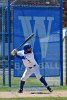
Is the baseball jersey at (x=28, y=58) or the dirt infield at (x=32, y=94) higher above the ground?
the baseball jersey at (x=28, y=58)

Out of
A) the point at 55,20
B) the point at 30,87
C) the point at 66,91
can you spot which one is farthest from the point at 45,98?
the point at 55,20

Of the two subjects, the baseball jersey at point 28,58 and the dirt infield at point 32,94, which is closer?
the dirt infield at point 32,94

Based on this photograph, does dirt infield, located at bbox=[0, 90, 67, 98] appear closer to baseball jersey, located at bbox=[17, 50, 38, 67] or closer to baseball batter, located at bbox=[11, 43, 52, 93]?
baseball batter, located at bbox=[11, 43, 52, 93]

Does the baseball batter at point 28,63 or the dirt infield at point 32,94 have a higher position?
the baseball batter at point 28,63

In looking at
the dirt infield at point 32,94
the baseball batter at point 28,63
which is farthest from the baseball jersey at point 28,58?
the dirt infield at point 32,94

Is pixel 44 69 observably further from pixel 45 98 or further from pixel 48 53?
pixel 45 98

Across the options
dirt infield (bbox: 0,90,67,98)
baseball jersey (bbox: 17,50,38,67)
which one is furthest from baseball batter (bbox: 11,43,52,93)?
dirt infield (bbox: 0,90,67,98)

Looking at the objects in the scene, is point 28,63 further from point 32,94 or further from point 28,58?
point 32,94

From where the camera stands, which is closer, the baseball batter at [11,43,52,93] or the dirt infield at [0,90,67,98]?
the dirt infield at [0,90,67,98]

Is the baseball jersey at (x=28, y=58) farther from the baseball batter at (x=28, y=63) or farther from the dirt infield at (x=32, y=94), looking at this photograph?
the dirt infield at (x=32, y=94)

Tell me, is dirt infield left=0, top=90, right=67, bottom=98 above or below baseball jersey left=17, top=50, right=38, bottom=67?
below

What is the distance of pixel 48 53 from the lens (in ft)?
58.6

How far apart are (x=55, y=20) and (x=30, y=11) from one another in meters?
1.04

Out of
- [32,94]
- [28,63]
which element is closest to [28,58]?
[28,63]
